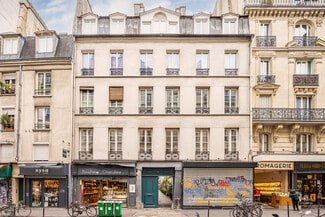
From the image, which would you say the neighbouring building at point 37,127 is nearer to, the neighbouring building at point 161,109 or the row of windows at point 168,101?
the neighbouring building at point 161,109

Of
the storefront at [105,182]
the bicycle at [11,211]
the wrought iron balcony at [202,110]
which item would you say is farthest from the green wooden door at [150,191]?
the bicycle at [11,211]

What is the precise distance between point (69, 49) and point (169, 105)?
7.88 meters

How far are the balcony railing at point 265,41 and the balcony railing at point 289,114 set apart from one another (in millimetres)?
4476

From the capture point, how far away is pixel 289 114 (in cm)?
2555

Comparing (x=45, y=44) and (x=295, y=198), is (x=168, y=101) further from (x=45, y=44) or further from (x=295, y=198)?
(x=295, y=198)

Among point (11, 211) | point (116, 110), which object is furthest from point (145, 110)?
point (11, 211)

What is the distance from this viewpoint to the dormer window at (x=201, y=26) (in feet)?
85.8

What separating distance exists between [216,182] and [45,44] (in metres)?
14.8

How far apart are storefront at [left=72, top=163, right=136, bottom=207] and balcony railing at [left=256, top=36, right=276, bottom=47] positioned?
12.0 metres

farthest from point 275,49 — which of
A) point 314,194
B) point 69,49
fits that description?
point 69,49

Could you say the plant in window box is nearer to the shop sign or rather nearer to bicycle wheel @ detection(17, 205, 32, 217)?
bicycle wheel @ detection(17, 205, 32, 217)

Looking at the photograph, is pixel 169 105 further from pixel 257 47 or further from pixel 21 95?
pixel 21 95

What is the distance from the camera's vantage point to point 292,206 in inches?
953

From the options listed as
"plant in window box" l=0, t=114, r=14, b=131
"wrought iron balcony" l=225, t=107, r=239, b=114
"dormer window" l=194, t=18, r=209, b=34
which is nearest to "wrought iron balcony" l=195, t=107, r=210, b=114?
"wrought iron balcony" l=225, t=107, r=239, b=114
